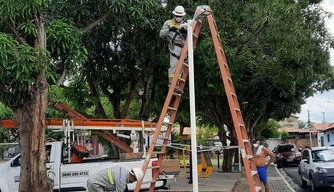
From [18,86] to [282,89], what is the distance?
49.7 feet

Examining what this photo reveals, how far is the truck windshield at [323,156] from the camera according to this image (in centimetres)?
1480

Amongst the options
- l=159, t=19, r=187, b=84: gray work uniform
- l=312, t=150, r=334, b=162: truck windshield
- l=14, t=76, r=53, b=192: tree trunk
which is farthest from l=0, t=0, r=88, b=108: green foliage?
l=312, t=150, r=334, b=162: truck windshield

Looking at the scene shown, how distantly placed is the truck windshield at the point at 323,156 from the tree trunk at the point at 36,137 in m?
9.57

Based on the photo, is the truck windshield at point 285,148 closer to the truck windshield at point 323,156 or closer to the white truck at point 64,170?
the truck windshield at point 323,156

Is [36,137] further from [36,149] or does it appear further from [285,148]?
[285,148]

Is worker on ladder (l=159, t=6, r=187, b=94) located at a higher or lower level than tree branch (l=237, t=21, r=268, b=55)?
lower

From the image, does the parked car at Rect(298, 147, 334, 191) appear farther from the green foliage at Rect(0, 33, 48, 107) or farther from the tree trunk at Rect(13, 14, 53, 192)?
the green foliage at Rect(0, 33, 48, 107)

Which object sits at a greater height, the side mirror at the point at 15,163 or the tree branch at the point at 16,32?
the tree branch at the point at 16,32

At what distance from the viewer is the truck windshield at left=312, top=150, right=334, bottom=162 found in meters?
14.8

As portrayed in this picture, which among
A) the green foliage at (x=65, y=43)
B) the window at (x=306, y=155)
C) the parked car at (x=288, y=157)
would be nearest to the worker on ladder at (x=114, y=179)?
the green foliage at (x=65, y=43)

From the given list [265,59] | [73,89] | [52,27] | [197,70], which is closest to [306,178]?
[265,59]

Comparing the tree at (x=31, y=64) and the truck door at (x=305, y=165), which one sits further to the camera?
the truck door at (x=305, y=165)

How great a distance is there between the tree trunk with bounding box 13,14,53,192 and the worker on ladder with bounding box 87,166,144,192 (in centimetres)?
252

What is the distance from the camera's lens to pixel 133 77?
51.4ft
